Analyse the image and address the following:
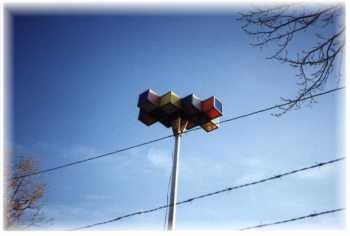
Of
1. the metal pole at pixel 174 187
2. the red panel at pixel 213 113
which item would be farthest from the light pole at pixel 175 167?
the red panel at pixel 213 113

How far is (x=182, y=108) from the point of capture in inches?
242

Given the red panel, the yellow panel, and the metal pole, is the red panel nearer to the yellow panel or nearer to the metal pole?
the yellow panel

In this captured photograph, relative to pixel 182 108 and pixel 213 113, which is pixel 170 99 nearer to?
pixel 182 108

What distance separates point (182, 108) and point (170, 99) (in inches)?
11.2

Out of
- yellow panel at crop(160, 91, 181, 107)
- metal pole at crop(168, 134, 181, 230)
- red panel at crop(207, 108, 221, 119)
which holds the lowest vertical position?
metal pole at crop(168, 134, 181, 230)

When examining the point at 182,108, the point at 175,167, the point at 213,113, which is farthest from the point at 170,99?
the point at 175,167

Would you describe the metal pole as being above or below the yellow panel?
below

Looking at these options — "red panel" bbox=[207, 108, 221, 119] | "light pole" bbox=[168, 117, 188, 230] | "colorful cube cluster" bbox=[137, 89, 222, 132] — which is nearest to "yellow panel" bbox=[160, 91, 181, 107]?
"colorful cube cluster" bbox=[137, 89, 222, 132]

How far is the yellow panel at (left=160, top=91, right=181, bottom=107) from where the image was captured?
6.05m

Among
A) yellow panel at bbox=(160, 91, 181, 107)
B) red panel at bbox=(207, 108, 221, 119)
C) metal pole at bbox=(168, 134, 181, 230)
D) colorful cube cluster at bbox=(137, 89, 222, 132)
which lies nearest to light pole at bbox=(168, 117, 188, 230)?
metal pole at bbox=(168, 134, 181, 230)

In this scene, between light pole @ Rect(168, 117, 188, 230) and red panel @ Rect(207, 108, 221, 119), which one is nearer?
light pole @ Rect(168, 117, 188, 230)

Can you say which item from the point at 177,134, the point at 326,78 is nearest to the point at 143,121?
the point at 177,134

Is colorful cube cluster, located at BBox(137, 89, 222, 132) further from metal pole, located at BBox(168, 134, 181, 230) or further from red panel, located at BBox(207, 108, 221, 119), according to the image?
metal pole, located at BBox(168, 134, 181, 230)

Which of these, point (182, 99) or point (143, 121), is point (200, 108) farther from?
point (143, 121)
